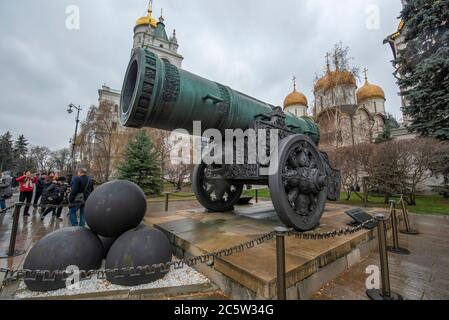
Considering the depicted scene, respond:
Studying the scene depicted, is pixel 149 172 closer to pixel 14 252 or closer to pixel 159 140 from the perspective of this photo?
pixel 159 140

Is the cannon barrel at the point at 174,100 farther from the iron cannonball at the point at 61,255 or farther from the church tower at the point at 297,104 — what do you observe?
the church tower at the point at 297,104

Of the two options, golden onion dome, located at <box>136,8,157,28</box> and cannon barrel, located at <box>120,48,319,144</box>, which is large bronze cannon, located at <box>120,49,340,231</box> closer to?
cannon barrel, located at <box>120,48,319,144</box>

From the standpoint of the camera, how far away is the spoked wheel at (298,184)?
9.91 ft

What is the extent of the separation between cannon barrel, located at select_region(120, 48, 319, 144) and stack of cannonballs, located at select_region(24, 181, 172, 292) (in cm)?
102

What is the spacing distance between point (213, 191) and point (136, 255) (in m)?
3.14

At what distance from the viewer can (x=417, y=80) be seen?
41.7ft

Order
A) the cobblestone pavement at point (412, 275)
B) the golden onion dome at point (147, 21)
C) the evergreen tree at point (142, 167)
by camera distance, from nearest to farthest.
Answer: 1. the cobblestone pavement at point (412, 275)
2. the evergreen tree at point (142, 167)
3. the golden onion dome at point (147, 21)

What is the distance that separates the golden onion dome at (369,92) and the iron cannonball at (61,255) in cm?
4043

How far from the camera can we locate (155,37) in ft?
137

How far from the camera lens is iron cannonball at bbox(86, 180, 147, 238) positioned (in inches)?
103

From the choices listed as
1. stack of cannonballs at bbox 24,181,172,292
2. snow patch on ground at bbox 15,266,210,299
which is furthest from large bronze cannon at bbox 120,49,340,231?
snow patch on ground at bbox 15,266,210,299

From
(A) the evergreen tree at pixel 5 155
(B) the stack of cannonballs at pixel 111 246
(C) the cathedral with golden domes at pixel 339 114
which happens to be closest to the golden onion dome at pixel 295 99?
(C) the cathedral with golden domes at pixel 339 114

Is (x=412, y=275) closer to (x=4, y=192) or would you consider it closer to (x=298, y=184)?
(x=298, y=184)
